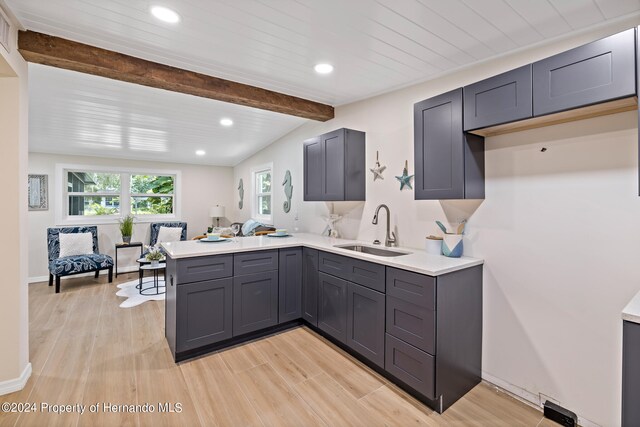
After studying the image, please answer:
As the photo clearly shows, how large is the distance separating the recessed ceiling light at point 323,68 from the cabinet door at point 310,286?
5.45 feet

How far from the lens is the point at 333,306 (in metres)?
2.79

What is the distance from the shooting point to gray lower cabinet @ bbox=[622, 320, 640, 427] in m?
1.11

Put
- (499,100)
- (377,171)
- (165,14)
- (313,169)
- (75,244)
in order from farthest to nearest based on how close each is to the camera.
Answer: (75,244)
(313,169)
(377,171)
(499,100)
(165,14)

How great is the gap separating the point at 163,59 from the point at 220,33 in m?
0.73

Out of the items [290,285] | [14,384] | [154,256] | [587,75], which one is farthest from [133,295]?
[587,75]

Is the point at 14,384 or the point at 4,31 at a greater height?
the point at 4,31

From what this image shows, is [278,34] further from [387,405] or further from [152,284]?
[152,284]

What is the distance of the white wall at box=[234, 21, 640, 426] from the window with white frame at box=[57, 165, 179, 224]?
17.8ft

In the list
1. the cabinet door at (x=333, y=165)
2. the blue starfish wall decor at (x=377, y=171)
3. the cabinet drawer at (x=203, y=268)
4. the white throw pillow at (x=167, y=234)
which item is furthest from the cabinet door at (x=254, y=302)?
the white throw pillow at (x=167, y=234)

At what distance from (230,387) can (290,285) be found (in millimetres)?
1115

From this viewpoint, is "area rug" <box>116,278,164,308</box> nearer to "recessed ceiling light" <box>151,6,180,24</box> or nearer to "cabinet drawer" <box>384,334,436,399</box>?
"cabinet drawer" <box>384,334,436,399</box>

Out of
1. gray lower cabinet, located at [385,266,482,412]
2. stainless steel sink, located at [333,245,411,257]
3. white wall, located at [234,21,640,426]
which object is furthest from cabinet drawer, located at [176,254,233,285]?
white wall, located at [234,21,640,426]

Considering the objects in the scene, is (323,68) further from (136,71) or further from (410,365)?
(410,365)

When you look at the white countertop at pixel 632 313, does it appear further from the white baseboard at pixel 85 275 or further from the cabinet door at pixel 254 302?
the white baseboard at pixel 85 275
